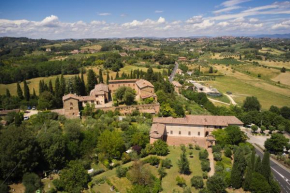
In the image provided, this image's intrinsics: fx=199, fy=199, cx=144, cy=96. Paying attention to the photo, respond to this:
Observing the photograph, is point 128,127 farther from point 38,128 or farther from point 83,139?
point 38,128

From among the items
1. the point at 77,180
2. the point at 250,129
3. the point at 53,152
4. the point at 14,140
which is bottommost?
the point at 250,129

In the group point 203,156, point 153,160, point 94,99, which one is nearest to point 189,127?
point 203,156

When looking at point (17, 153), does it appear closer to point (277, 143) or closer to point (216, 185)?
point (216, 185)

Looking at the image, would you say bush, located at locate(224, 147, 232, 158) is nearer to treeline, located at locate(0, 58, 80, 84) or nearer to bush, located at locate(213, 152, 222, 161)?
bush, located at locate(213, 152, 222, 161)

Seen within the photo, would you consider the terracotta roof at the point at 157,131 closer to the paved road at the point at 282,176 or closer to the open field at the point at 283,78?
the paved road at the point at 282,176

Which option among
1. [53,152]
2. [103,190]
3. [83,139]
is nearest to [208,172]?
[103,190]

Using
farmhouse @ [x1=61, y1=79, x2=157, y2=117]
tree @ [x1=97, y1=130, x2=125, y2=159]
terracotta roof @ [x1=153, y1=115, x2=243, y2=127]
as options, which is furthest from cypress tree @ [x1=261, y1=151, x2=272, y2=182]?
farmhouse @ [x1=61, y1=79, x2=157, y2=117]
